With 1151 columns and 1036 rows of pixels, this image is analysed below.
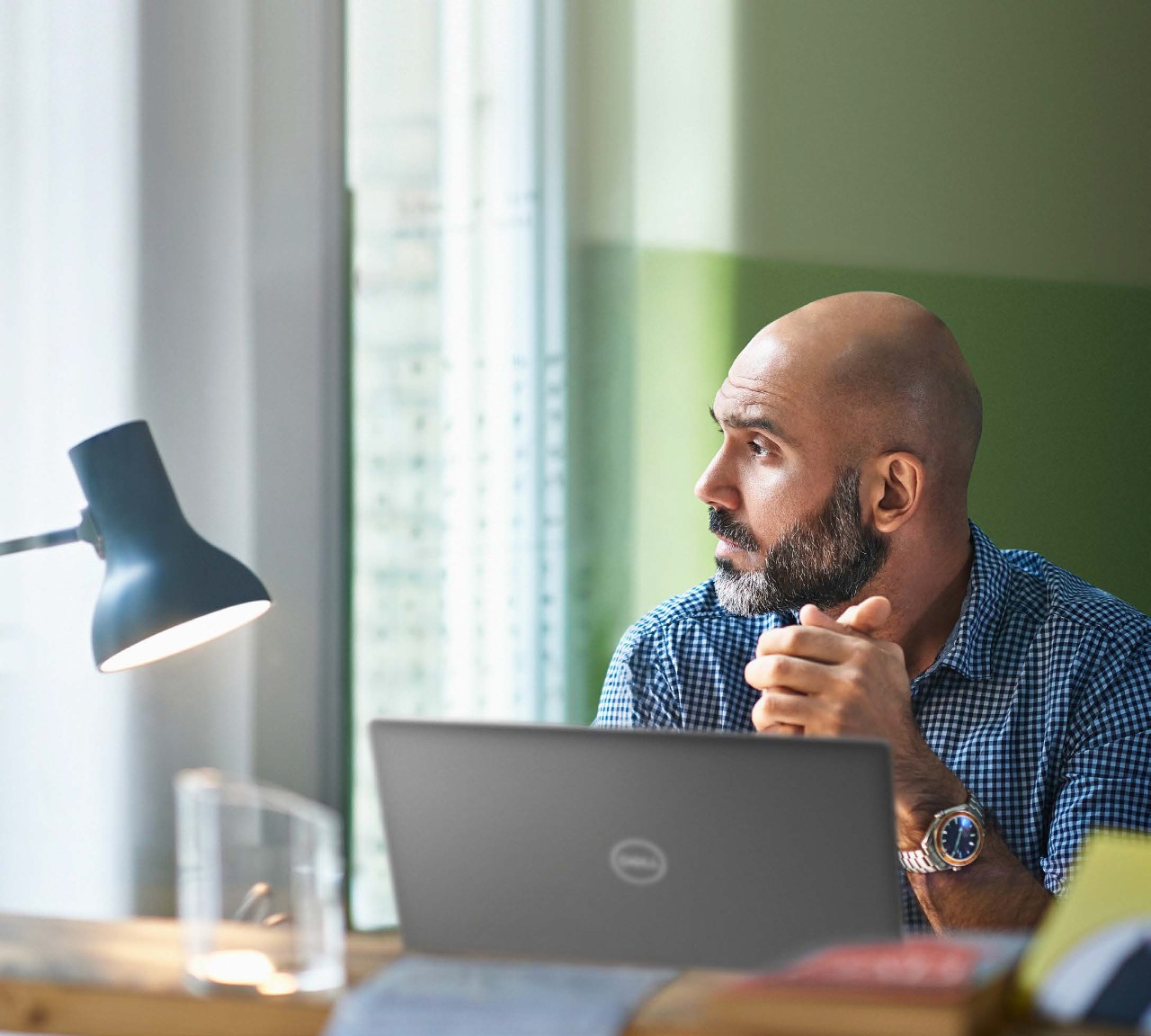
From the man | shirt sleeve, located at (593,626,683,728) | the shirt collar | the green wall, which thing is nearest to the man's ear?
the man

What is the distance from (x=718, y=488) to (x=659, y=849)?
3.25 ft

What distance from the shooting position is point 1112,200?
2.54m

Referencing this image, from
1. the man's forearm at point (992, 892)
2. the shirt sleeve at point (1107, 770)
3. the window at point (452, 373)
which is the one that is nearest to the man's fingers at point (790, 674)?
the man's forearm at point (992, 892)

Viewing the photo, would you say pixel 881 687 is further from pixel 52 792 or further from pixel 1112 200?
pixel 1112 200

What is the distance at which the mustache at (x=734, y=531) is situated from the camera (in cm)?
190

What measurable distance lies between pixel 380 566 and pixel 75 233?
2.40ft

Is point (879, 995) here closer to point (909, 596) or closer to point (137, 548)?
point (137, 548)

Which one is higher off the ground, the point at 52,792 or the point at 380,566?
the point at 380,566

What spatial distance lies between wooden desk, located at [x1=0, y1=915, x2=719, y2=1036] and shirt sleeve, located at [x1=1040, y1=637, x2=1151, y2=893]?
81 centimetres

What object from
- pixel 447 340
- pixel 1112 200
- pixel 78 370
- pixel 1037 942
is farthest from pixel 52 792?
pixel 1112 200

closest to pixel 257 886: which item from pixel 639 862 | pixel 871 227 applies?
pixel 639 862

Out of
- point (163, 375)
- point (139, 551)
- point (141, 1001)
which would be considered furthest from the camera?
point (163, 375)

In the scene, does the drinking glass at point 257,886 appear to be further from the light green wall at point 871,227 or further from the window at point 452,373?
the light green wall at point 871,227

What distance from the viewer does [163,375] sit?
81.1 inches
